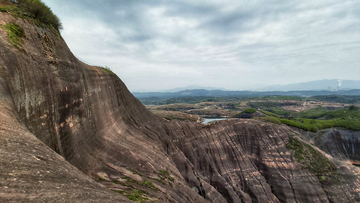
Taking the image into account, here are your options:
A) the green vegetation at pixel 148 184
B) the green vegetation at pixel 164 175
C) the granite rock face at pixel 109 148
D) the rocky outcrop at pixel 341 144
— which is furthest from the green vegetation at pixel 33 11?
the rocky outcrop at pixel 341 144

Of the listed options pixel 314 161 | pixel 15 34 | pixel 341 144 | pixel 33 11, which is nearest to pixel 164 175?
pixel 15 34

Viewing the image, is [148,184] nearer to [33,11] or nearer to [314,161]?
[33,11]

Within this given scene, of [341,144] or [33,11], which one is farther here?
[341,144]

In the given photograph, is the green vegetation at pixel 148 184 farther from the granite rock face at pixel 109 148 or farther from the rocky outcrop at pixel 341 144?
the rocky outcrop at pixel 341 144

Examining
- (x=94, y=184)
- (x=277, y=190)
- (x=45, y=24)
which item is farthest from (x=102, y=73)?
(x=277, y=190)

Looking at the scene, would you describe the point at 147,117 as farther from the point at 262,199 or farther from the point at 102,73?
the point at 262,199

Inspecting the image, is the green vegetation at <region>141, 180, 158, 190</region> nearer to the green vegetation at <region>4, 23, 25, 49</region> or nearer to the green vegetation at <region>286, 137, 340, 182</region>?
the green vegetation at <region>4, 23, 25, 49</region>
